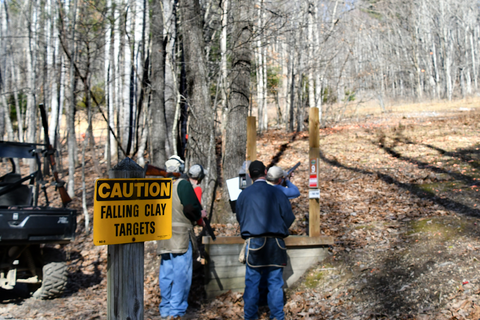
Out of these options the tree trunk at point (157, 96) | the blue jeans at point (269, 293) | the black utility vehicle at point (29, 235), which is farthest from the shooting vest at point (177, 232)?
the tree trunk at point (157, 96)

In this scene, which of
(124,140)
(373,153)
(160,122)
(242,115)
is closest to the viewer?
(242,115)

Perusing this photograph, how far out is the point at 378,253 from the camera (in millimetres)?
6398

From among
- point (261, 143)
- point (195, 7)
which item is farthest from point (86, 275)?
point (261, 143)

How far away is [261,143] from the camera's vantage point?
1578 centimetres

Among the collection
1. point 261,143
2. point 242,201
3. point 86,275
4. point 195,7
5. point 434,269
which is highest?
point 195,7

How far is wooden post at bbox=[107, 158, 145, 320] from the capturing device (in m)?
2.58

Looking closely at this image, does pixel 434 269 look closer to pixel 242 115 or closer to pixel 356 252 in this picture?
pixel 356 252

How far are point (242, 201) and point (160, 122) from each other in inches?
253

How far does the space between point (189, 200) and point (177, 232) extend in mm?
469

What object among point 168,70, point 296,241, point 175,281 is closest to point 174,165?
point 175,281

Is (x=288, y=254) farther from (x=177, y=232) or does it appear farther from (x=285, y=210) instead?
(x=177, y=232)

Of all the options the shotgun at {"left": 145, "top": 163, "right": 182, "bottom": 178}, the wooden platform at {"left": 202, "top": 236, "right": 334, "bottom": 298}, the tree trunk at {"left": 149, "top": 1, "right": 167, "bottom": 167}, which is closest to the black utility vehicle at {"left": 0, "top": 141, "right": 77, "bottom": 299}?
the shotgun at {"left": 145, "top": 163, "right": 182, "bottom": 178}

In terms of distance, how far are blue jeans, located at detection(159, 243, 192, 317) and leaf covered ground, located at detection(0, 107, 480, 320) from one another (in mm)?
320

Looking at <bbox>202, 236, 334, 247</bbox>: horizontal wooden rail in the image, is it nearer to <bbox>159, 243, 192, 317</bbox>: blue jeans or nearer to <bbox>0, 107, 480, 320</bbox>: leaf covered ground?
<bbox>0, 107, 480, 320</bbox>: leaf covered ground
